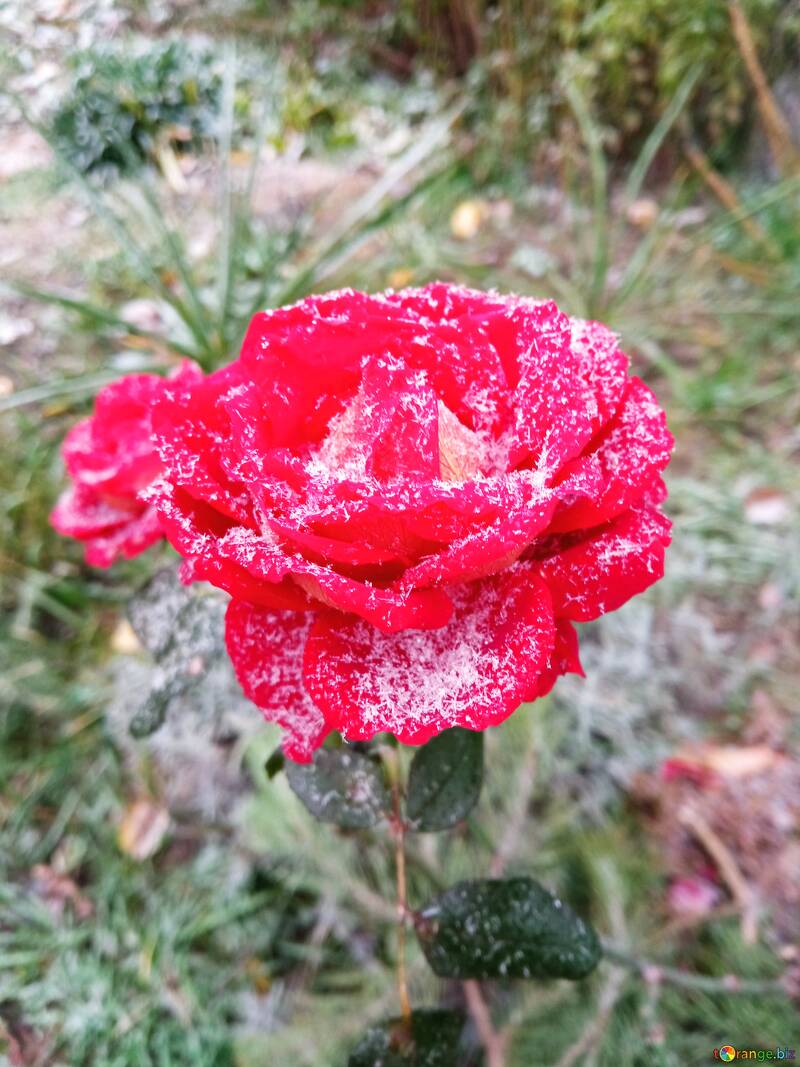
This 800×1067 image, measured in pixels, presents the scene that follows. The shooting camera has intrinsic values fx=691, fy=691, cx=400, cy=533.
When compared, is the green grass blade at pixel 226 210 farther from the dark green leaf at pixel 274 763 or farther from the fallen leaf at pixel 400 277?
the dark green leaf at pixel 274 763

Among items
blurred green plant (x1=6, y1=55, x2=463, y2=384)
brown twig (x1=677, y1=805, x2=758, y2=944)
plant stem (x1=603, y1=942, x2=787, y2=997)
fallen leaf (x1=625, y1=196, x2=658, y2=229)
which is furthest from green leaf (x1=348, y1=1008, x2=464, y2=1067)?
fallen leaf (x1=625, y1=196, x2=658, y2=229)

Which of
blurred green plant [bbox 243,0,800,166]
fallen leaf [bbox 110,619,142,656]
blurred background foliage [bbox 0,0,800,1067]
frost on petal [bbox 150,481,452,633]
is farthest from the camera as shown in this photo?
blurred green plant [bbox 243,0,800,166]

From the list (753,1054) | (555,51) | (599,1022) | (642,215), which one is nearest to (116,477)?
(599,1022)

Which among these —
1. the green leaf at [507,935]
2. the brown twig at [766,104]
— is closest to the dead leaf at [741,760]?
the green leaf at [507,935]

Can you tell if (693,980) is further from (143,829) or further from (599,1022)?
(143,829)

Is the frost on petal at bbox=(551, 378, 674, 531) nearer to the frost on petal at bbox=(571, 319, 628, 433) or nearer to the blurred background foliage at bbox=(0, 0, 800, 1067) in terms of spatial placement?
the frost on petal at bbox=(571, 319, 628, 433)

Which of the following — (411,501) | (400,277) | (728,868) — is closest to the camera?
(411,501)

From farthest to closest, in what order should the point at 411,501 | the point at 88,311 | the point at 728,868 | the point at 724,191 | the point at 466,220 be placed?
the point at 466,220, the point at 724,191, the point at 88,311, the point at 728,868, the point at 411,501

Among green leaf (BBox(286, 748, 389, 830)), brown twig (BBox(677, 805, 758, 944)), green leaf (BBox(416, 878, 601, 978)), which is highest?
green leaf (BBox(286, 748, 389, 830))
